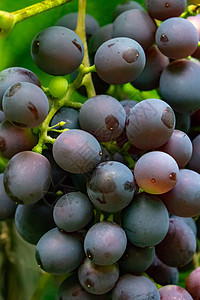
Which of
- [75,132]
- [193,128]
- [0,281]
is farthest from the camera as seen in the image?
[0,281]

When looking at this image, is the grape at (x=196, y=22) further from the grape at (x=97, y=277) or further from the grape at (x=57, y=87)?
the grape at (x=97, y=277)

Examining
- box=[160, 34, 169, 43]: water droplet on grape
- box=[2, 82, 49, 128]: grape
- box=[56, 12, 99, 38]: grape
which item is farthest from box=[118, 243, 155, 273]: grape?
box=[56, 12, 99, 38]: grape

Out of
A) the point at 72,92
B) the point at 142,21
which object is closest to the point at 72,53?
the point at 72,92

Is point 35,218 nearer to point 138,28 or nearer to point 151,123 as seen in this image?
point 151,123

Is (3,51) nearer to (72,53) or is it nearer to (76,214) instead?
(72,53)

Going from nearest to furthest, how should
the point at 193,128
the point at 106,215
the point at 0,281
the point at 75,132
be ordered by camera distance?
the point at 75,132
the point at 106,215
the point at 193,128
the point at 0,281

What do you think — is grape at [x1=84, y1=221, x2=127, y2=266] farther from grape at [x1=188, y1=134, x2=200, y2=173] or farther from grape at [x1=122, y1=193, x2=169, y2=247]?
grape at [x1=188, y1=134, x2=200, y2=173]

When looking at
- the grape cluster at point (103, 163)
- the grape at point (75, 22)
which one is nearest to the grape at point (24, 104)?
the grape cluster at point (103, 163)
